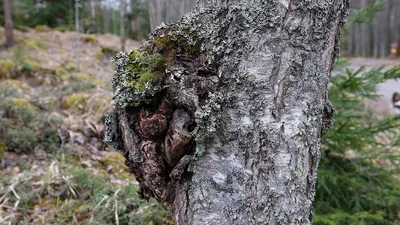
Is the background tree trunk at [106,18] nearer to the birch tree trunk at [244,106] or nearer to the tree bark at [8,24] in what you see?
the tree bark at [8,24]

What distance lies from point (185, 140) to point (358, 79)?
7.75ft

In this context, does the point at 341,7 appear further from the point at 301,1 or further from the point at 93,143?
the point at 93,143

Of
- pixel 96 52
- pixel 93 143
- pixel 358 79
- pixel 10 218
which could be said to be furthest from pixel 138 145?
pixel 96 52

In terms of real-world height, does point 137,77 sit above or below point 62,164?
above

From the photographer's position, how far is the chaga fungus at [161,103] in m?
1.15

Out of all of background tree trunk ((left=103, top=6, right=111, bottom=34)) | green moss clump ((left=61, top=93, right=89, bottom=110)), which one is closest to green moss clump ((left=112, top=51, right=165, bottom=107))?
green moss clump ((left=61, top=93, right=89, bottom=110))

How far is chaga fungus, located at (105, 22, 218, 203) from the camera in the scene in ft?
3.78

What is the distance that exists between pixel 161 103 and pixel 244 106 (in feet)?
1.04

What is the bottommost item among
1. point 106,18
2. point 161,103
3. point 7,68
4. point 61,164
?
point 61,164

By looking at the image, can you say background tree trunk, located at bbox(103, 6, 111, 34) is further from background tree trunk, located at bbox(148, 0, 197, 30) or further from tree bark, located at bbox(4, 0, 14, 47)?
tree bark, located at bbox(4, 0, 14, 47)

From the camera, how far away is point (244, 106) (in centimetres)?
111

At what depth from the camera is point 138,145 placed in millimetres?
1254

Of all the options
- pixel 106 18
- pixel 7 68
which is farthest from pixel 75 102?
pixel 106 18

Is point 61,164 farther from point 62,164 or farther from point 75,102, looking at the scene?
point 75,102
